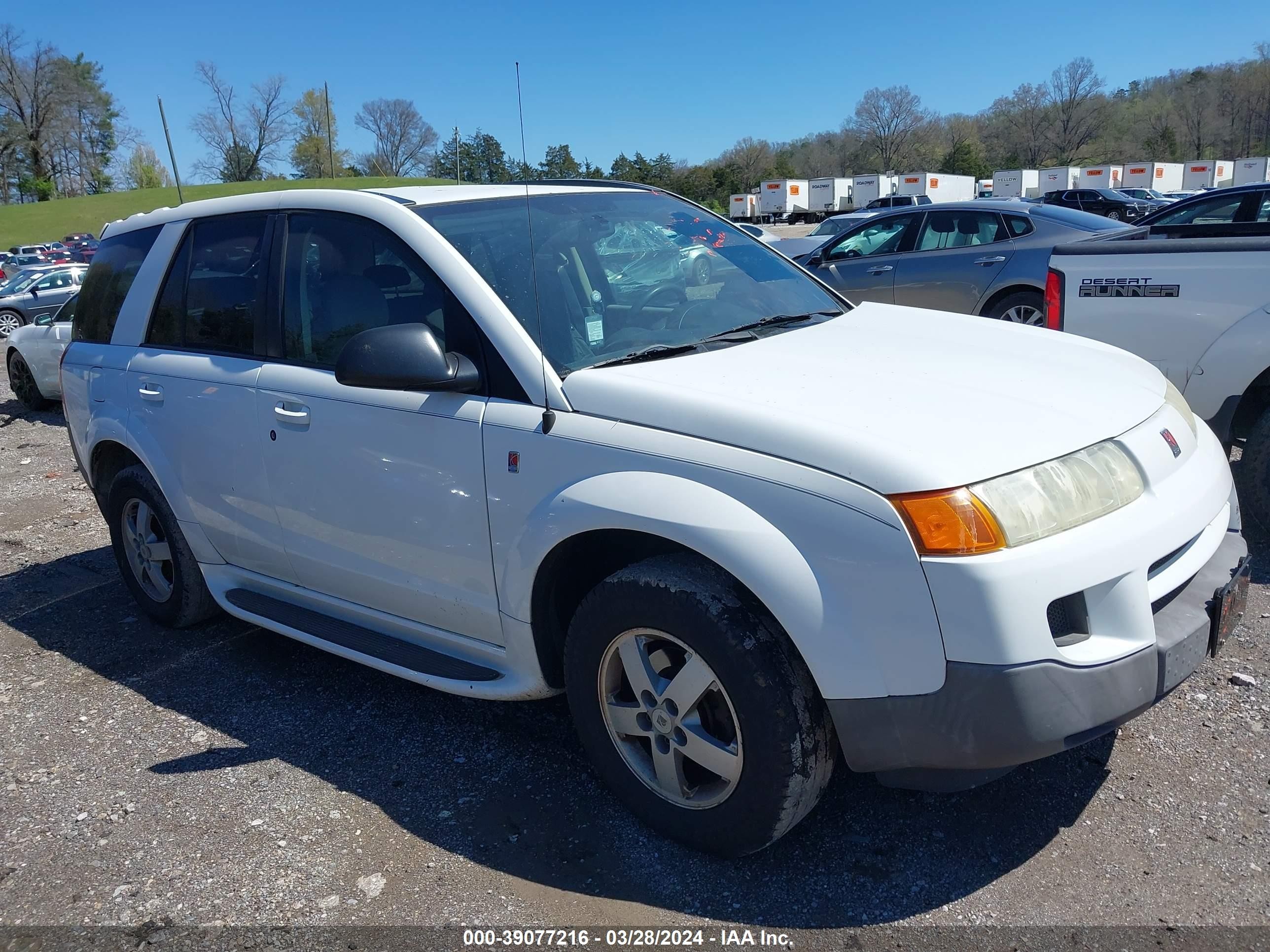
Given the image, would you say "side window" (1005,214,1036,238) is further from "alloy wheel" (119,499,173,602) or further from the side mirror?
"alloy wheel" (119,499,173,602)

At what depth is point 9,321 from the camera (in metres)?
19.9

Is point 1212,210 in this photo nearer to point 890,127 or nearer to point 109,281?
point 109,281

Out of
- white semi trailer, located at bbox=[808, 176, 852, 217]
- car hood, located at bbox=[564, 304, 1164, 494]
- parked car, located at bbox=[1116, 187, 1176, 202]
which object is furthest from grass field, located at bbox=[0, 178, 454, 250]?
car hood, located at bbox=[564, 304, 1164, 494]

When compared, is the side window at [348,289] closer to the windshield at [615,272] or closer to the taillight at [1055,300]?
the windshield at [615,272]

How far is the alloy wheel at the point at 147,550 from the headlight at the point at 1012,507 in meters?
3.57

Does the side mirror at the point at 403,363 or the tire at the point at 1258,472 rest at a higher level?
the side mirror at the point at 403,363

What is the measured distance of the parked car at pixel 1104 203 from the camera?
36750 mm

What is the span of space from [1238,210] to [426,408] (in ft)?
31.5

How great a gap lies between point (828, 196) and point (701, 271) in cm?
6131

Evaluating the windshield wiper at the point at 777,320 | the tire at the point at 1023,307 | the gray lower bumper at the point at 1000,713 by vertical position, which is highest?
the windshield wiper at the point at 777,320

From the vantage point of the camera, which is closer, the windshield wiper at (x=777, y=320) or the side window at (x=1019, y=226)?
the windshield wiper at (x=777, y=320)

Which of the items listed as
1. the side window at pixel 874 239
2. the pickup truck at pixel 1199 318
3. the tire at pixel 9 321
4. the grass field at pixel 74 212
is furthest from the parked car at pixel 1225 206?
the grass field at pixel 74 212

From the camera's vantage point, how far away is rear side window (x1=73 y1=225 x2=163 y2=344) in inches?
177

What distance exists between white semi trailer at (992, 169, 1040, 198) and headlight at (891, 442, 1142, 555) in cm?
6239
